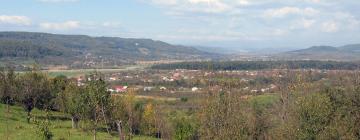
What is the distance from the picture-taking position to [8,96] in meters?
71.9

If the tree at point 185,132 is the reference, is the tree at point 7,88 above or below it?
above

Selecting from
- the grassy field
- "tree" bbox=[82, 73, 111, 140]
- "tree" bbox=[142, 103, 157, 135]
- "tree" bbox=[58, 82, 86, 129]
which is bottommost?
"tree" bbox=[142, 103, 157, 135]

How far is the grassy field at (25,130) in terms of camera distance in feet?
162

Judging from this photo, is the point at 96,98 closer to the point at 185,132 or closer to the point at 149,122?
the point at 185,132

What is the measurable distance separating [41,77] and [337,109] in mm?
46556

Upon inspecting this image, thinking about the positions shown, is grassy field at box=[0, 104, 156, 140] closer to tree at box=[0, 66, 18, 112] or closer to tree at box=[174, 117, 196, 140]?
tree at box=[0, 66, 18, 112]

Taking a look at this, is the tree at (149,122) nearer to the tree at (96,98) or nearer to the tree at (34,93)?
the tree at (96,98)

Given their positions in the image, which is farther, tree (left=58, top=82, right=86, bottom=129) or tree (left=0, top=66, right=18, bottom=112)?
tree (left=0, top=66, right=18, bottom=112)

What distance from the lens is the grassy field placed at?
162ft

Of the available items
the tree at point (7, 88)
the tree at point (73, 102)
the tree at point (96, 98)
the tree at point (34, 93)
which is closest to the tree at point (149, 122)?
the tree at point (73, 102)

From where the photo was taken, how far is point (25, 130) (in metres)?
53.9

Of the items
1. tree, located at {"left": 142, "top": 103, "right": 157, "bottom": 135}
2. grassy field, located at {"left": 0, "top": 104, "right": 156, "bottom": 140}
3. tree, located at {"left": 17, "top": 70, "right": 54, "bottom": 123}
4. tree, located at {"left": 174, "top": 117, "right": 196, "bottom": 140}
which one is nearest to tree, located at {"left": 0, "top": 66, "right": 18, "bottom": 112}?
tree, located at {"left": 17, "top": 70, "right": 54, "bottom": 123}

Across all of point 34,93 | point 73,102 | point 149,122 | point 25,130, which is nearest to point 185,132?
point 149,122

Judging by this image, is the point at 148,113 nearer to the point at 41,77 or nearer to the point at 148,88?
the point at 41,77
